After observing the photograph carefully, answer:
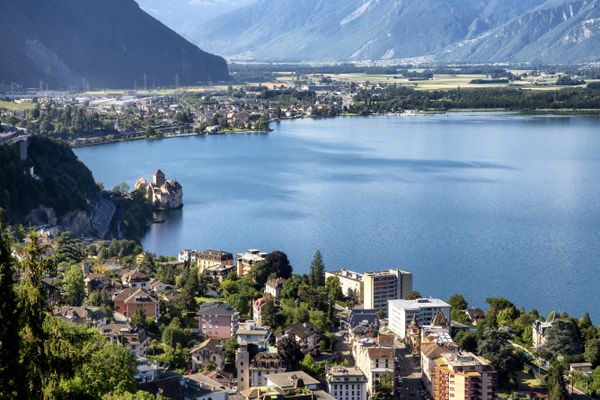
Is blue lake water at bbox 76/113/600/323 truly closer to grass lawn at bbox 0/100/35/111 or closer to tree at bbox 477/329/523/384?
tree at bbox 477/329/523/384

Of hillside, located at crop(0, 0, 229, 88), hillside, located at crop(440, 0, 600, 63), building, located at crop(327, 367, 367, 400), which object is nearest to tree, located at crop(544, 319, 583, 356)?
building, located at crop(327, 367, 367, 400)

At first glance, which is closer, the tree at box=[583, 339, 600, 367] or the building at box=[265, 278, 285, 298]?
the tree at box=[583, 339, 600, 367]

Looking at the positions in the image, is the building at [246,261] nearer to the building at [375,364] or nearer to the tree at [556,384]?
the building at [375,364]

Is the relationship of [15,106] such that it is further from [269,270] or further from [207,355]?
[207,355]

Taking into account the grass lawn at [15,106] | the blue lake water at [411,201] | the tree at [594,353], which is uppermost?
the grass lawn at [15,106]

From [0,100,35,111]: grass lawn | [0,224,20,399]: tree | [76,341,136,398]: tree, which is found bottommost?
[0,100,35,111]: grass lawn

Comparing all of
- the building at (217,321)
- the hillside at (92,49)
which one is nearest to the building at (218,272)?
the building at (217,321)

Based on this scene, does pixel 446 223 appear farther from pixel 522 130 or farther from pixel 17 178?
pixel 522 130
